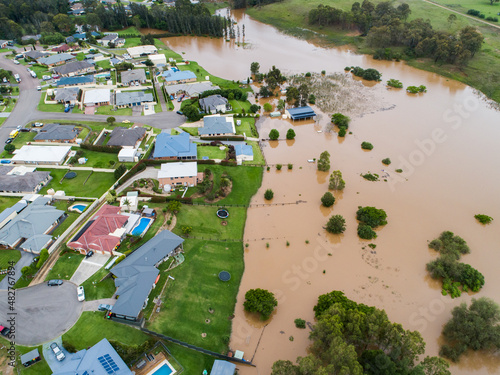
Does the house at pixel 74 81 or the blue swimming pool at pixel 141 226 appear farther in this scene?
the house at pixel 74 81

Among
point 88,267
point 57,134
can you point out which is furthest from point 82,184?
point 88,267

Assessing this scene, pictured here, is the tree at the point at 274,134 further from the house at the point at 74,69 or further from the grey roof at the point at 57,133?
the house at the point at 74,69

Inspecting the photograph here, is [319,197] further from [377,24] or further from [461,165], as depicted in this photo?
[377,24]

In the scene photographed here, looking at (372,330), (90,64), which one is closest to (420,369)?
(372,330)

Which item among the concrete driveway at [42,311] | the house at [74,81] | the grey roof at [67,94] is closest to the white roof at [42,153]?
the grey roof at [67,94]

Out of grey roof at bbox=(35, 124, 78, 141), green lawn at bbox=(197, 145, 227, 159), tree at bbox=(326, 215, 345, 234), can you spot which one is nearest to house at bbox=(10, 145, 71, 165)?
grey roof at bbox=(35, 124, 78, 141)

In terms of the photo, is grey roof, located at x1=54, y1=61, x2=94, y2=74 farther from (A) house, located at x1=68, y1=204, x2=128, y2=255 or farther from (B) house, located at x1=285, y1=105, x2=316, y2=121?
(A) house, located at x1=68, y1=204, x2=128, y2=255
